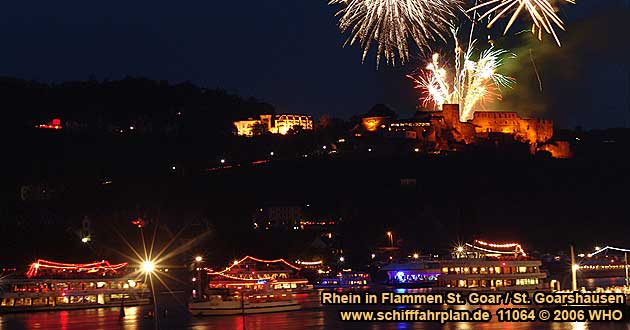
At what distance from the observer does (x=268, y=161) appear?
146 meters

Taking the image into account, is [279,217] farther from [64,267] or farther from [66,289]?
[66,289]

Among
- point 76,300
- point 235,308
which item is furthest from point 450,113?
point 235,308

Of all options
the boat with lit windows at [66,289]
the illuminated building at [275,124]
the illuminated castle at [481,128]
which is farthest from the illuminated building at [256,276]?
the illuminated building at [275,124]

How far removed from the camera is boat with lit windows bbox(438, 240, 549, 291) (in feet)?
237

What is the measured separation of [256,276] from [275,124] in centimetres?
8633

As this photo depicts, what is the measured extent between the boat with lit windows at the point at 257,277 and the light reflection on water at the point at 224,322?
3.49 meters

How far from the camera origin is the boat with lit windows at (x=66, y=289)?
71062mm

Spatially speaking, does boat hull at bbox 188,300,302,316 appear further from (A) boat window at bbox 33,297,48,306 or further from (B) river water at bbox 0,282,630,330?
(A) boat window at bbox 33,297,48,306

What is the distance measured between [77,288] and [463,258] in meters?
27.8

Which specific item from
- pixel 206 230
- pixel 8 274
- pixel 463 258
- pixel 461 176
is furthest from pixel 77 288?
pixel 461 176

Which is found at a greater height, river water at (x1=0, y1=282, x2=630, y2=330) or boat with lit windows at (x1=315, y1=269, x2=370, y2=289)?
boat with lit windows at (x1=315, y1=269, x2=370, y2=289)

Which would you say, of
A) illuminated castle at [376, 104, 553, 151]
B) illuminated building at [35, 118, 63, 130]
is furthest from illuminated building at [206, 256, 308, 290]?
illuminated building at [35, 118, 63, 130]

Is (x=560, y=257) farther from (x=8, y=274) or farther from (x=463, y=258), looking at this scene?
(x=8, y=274)

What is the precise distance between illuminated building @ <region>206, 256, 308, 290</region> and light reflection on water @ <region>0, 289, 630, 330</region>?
3.65 meters
